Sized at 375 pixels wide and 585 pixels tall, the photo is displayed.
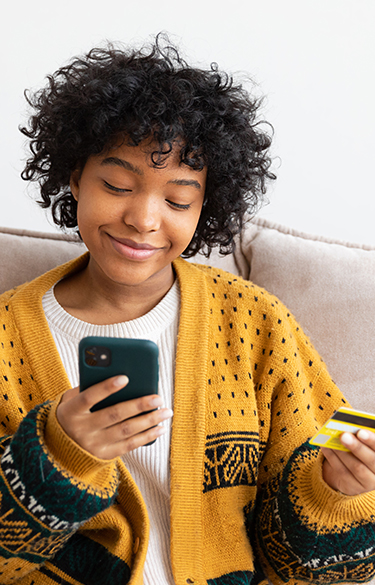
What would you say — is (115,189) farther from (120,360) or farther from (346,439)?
(346,439)

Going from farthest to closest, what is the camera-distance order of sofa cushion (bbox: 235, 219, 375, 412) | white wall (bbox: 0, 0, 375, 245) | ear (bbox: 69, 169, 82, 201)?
white wall (bbox: 0, 0, 375, 245) → sofa cushion (bbox: 235, 219, 375, 412) → ear (bbox: 69, 169, 82, 201)

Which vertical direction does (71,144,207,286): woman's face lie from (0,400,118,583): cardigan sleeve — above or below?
above

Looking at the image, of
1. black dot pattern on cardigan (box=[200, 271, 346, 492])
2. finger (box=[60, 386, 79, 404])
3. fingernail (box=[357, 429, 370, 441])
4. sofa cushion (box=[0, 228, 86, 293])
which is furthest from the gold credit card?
sofa cushion (box=[0, 228, 86, 293])

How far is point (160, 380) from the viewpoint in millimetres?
1048

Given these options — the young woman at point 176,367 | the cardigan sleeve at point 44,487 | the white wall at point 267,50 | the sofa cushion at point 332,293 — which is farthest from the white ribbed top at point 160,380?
the white wall at point 267,50

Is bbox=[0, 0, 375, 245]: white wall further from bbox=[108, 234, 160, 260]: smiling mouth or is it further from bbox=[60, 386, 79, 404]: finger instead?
bbox=[60, 386, 79, 404]: finger

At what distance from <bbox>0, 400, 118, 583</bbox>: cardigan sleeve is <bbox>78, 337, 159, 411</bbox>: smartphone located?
3.8 inches

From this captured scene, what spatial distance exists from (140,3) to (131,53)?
21.2 inches

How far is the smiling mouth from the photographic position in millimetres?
958

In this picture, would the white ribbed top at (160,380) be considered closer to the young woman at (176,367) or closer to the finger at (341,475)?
the young woman at (176,367)

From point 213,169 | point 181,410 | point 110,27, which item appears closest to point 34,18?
point 110,27

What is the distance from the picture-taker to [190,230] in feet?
3.28

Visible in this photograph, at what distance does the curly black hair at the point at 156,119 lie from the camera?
3.08ft

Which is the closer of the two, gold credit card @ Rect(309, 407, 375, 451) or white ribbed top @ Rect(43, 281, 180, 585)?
gold credit card @ Rect(309, 407, 375, 451)
